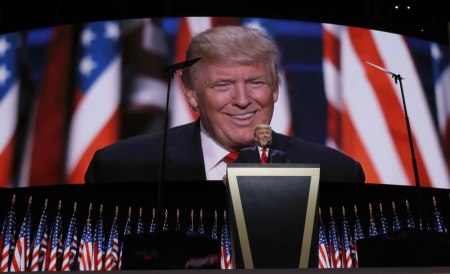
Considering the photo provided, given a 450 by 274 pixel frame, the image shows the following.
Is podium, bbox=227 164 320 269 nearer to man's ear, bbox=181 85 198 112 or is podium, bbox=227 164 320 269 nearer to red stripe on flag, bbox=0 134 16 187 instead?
man's ear, bbox=181 85 198 112

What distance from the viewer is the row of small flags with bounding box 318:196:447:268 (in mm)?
7098

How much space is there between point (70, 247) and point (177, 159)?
1688mm

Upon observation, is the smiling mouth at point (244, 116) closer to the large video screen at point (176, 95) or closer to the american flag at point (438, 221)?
the large video screen at point (176, 95)

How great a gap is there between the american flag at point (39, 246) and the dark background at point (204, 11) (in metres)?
2.93

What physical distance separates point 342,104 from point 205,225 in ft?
7.91

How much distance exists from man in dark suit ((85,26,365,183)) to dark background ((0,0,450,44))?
1.28 metres

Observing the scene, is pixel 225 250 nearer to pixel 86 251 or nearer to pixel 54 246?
pixel 86 251

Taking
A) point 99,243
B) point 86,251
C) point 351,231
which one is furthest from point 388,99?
point 86,251

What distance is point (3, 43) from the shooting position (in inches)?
313

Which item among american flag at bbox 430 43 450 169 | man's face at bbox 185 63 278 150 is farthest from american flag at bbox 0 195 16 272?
american flag at bbox 430 43 450 169

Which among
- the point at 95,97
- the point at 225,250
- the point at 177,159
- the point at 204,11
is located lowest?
the point at 225,250

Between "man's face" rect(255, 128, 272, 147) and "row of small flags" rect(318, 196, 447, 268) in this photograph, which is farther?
"row of small flags" rect(318, 196, 447, 268)

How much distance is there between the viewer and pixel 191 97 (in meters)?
7.37

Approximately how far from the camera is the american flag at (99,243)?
23.3 ft
